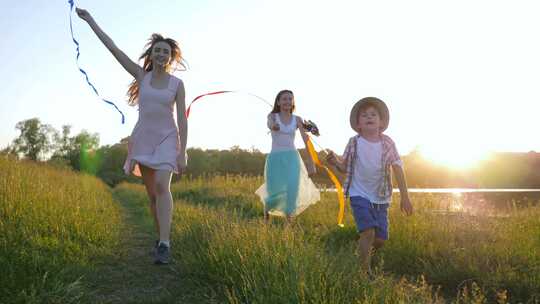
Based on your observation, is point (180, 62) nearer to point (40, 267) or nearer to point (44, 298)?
point (40, 267)

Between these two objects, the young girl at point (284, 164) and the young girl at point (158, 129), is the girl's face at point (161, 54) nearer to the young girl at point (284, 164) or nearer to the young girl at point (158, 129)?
the young girl at point (158, 129)

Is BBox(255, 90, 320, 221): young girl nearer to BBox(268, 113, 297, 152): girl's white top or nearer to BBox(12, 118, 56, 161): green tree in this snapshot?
BBox(268, 113, 297, 152): girl's white top

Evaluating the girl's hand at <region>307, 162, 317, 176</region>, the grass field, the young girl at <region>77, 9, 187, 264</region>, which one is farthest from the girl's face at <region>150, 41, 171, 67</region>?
the girl's hand at <region>307, 162, 317, 176</region>

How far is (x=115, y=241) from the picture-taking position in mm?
5574

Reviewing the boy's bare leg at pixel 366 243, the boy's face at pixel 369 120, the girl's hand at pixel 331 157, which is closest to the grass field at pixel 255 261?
the boy's bare leg at pixel 366 243

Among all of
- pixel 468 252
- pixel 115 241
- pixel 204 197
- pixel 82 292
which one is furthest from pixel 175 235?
pixel 204 197

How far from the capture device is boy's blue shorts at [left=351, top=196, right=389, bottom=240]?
4301 millimetres

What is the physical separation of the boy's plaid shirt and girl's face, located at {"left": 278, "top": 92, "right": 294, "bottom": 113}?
2.30 metres

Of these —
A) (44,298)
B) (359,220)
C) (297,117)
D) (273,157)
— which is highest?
(297,117)

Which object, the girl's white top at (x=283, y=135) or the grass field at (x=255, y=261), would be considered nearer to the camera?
the grass field at (x=255, y=261)

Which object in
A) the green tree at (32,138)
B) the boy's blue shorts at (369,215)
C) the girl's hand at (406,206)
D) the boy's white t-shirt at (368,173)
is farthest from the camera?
the green tree at (32,138)

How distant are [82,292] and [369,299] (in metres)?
1.85

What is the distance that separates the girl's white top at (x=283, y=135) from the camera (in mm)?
6832

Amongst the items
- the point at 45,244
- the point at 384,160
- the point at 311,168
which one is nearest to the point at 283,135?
the point at 311,168
